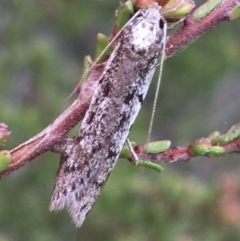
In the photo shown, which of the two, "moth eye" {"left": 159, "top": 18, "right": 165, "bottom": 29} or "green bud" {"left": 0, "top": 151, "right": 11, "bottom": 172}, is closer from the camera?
"green bud" {"left": 0, "top": 151, "right": 11, "bottom": 172}

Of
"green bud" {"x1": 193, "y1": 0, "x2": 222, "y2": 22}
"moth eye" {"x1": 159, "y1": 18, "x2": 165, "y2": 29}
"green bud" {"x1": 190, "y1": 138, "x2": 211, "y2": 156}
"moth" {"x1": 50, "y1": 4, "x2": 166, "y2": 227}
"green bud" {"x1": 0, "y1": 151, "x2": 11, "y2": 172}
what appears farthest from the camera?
"moth eye" {"x1": 159, "y1": 18, "x2": 165, "y2": 29}

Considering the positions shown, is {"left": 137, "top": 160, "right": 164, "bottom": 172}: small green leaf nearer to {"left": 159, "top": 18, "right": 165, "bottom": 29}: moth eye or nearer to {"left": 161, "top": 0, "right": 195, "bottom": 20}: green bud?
{"left": 161, "top": 0, "right": 195, "bottom": 20}: green bud

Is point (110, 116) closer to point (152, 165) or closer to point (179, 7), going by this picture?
point (152, 165)

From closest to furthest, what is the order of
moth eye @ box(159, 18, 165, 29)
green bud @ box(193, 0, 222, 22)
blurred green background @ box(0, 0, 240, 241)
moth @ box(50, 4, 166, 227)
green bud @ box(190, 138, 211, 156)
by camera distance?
green bud @ box(193, 0, 222, 22)
green bud @ box(190, 138, 211, 156)
moth @ box(50, 4, 166, 227)
moth eye @ box(159, 18, 165, 29)
blurred green background @ box(0, 0, 240, 241)

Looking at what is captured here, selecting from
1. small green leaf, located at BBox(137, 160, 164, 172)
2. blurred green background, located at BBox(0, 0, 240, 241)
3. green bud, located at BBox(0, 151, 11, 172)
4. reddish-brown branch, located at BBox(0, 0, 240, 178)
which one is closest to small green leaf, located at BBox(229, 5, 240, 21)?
reddish-brown branch, located at BBox(0, 0, 240, 178)

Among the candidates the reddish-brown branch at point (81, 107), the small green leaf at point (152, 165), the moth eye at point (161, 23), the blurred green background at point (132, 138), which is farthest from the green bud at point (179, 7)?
the blurred green background at point (132, 138)

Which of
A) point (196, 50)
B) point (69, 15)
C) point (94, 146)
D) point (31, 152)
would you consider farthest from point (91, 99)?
point (196, 50)

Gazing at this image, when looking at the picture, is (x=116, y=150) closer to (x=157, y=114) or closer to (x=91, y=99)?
(x=91, y=99)

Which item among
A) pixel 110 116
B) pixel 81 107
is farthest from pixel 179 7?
pixel 110 116
